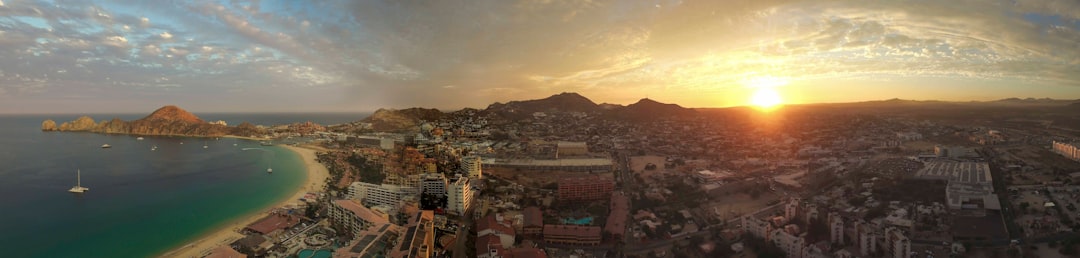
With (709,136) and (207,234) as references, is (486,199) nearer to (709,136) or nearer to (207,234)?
(207,234)

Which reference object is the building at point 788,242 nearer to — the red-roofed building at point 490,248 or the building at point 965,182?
the building at point 965,182

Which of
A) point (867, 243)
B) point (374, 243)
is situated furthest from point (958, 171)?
point (374, 243)

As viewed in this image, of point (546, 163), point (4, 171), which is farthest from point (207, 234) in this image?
point (4, 171)

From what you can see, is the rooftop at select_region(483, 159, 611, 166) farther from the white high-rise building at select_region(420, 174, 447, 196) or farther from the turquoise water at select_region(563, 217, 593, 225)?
the turquoise water at select_region(563, 217, 593, 225)

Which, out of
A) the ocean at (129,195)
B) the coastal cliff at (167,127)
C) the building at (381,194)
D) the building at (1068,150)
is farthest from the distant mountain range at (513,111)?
the coastal cliff at (167,127)

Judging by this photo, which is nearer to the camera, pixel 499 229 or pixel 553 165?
pixel 499 229

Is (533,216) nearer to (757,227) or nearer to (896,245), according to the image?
(757,227)

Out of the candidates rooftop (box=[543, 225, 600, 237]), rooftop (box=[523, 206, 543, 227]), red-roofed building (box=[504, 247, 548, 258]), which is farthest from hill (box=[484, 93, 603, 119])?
red-roofed building (box=[504, 247, 548, 258])
